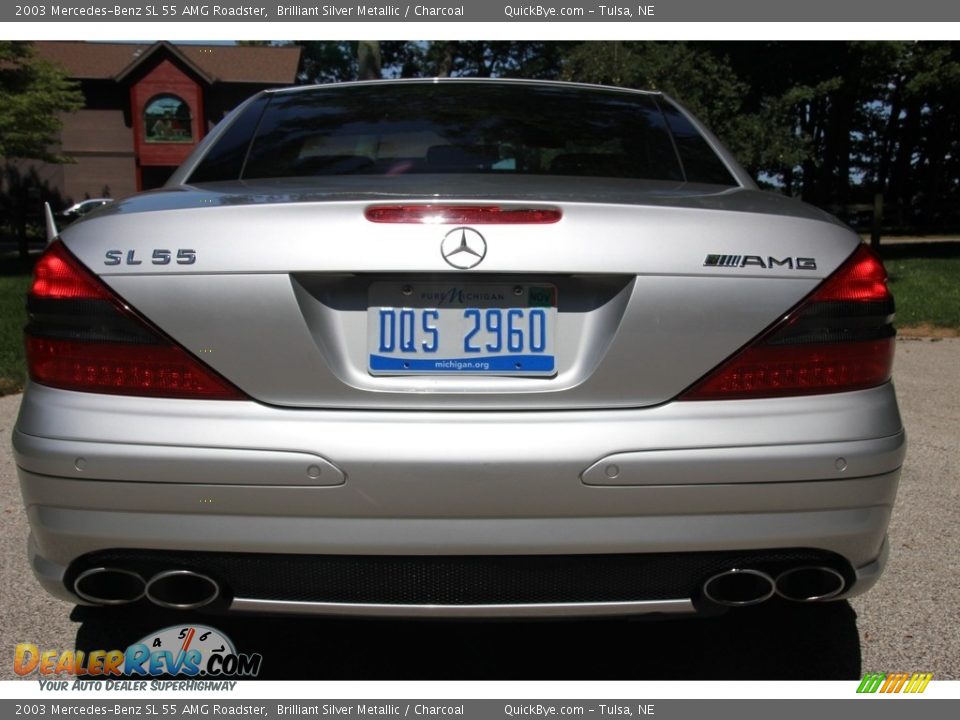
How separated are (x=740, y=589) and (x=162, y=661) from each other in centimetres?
156

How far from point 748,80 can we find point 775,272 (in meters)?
19.6

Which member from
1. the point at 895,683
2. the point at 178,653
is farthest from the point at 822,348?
the point at 178,653

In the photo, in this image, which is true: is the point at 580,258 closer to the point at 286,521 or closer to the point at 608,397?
the point at 608,397

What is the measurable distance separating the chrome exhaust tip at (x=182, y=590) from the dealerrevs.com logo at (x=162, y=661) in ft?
1.81

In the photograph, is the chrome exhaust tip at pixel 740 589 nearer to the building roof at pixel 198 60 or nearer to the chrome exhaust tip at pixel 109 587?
the chrome exhaust tip at pixel 109 587

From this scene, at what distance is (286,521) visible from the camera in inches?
82.3

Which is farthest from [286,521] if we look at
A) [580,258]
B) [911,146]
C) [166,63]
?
[911,146]

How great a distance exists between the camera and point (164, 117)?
38531 millimetres

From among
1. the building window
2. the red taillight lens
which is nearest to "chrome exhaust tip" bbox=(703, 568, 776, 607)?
the red taillight lens

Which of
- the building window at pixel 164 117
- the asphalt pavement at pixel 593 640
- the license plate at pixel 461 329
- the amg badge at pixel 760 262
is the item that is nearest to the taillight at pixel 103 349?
the license plate at pixel 461 329

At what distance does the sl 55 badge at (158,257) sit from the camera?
210 centimetres

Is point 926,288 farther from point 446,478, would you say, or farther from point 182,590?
point 182,590

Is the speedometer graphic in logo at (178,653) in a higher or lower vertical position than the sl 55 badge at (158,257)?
lower

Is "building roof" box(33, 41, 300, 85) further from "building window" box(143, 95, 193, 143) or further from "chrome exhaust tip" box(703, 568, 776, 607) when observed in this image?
"chrome exhaust tip" box(703, 568, 776, 607)
